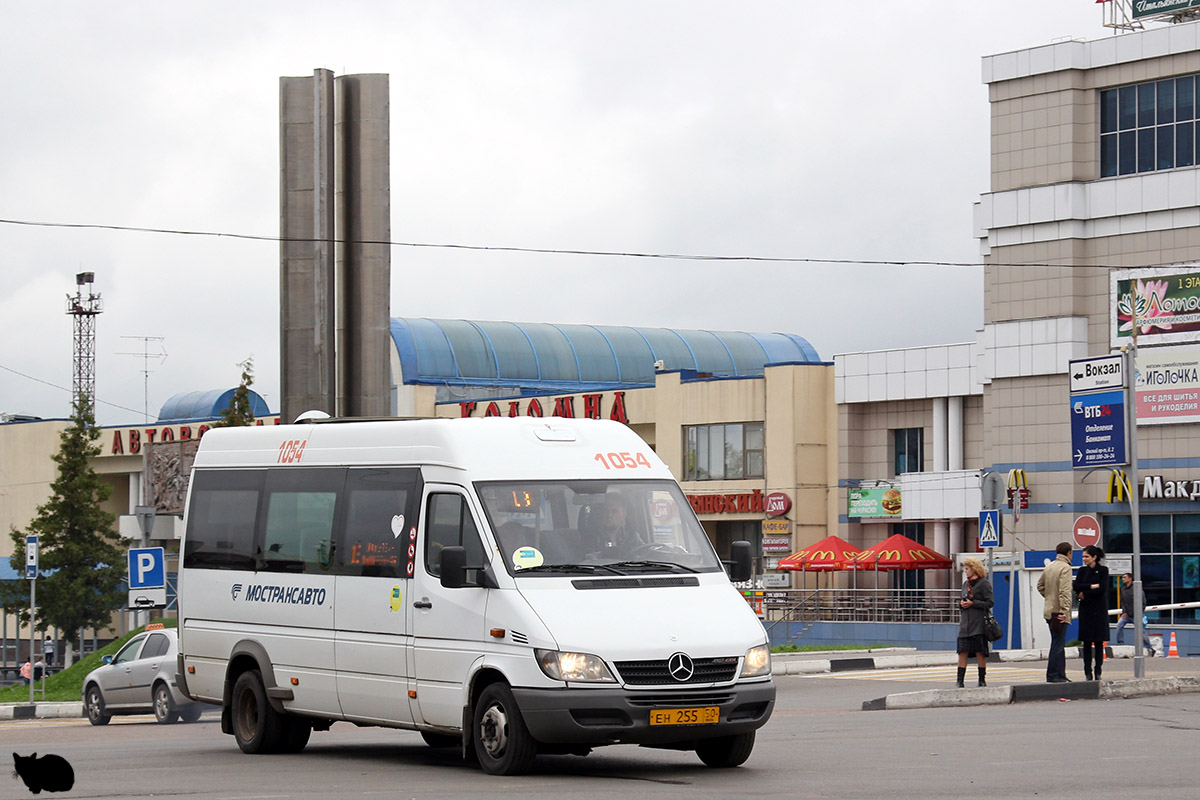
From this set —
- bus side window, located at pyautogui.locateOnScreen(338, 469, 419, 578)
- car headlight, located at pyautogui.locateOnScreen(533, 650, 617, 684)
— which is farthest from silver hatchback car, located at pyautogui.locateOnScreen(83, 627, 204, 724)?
car headlight, located at pyautogui.locateOnScreen(533, 650, 617, 684)

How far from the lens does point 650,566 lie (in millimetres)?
13141

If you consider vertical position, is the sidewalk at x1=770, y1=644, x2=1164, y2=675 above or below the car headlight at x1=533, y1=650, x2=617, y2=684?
below

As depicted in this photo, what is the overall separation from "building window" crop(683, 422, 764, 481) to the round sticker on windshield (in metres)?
48.9

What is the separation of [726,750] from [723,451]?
49.8 meters

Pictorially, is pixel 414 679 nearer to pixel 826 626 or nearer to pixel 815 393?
pixel 826 626

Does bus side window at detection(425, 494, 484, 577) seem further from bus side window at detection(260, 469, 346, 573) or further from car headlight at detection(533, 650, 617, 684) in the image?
bus side window at detection(260, 469, 346, 573)

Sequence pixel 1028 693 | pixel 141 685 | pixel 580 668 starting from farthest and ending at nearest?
pixel 141 685 < pixel 1028 693 < pixel 580 668

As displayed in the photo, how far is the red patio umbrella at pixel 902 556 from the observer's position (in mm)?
53938

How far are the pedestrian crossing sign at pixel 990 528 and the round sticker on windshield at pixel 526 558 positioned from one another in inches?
771

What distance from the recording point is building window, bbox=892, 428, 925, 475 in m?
59.0

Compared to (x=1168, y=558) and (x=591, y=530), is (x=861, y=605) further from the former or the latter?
(x=591, y=530)

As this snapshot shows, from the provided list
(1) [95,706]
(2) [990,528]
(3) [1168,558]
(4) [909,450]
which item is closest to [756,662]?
(1) [95,706]

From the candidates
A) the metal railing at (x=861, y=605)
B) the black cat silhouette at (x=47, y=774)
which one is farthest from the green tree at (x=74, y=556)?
the black cat silhouette at (x=47, y=774)

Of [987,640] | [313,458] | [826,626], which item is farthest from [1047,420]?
[313,458]
